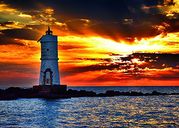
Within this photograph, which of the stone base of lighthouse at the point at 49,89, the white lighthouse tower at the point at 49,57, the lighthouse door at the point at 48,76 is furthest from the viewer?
the stone base of lighthouse at the point at 49,89

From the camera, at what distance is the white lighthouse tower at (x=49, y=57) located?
2667 inches

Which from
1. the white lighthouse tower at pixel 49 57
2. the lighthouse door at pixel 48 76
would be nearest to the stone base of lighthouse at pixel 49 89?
the lighthouse door at pixel 48 76

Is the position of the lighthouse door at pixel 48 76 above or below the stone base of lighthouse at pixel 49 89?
above

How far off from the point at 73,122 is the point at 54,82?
3025 cm

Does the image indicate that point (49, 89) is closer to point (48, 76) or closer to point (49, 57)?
point (48, 76)

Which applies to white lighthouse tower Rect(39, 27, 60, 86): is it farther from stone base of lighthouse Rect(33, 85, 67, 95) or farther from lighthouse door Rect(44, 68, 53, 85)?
stone base of lighthouse Rect(33, 85, 67, 95)

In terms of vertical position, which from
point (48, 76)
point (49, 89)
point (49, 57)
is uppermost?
point (49, 57)

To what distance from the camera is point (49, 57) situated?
67.6 meters

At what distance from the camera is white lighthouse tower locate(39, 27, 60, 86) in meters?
67.8

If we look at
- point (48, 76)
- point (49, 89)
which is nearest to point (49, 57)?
point (48, 76)

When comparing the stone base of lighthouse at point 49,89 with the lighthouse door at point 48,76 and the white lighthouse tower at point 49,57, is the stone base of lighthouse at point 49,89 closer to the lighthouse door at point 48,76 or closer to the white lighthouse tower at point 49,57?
the lighthouse door at point 48,76

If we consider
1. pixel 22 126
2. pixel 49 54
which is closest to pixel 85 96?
pixel 49 54

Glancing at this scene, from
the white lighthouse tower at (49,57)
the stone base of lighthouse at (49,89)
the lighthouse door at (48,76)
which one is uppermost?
the white lighthouse tower at (49,57)

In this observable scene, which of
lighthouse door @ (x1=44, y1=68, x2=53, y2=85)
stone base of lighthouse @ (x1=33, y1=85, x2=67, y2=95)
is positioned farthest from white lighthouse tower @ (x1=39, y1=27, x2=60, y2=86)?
stone base of lighthouse @ (x1=33, y1=85, x2=67, y2=95)
